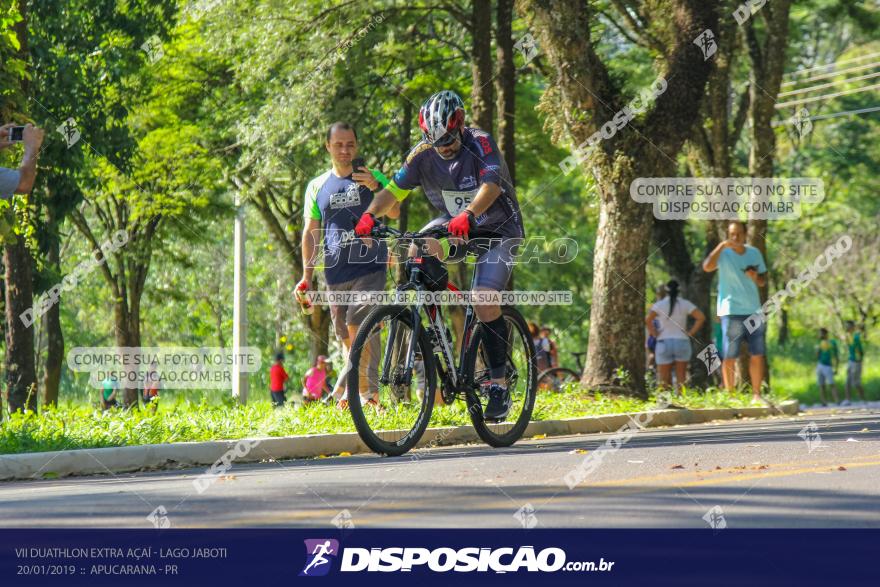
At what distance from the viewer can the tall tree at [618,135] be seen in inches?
541

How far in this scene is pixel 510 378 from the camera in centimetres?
869

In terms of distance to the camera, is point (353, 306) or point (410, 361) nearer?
point (410, 361)

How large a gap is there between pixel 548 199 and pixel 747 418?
23.9 meters

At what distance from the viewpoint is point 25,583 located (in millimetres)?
4078

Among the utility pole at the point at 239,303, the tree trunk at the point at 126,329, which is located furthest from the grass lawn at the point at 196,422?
the tree trunk at the point at 126,329

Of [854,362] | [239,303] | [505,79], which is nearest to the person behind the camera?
[505,79]

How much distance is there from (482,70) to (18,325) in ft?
23.2

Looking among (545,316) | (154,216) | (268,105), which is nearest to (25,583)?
(268,105)

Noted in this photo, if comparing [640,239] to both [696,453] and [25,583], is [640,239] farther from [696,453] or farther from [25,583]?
[25,583]

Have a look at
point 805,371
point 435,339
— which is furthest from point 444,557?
point 805,371

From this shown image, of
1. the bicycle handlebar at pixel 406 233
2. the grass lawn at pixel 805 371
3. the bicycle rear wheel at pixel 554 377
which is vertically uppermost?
the bicycle handlebar at pixel 406 233

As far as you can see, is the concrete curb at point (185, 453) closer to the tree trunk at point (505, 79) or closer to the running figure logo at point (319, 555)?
the running figure logo at point (319, 555)

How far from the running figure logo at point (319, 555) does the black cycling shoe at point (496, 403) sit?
4.07 meters

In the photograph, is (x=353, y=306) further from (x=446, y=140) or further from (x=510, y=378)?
(x=446, y=140)
